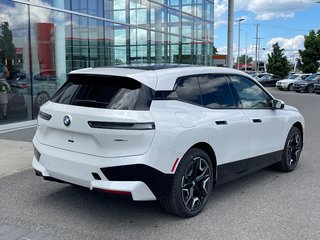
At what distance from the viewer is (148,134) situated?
3.88 meters

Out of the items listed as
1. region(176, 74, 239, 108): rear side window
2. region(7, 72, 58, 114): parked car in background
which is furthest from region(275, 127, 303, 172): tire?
region(7, 72, 58, 114): parked car in background

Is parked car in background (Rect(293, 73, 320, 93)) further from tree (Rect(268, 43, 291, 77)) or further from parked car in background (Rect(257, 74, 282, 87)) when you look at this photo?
tree (Rect(268, 43, 291, 77))

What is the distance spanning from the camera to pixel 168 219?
436 cm

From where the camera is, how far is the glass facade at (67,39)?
37.8 feet

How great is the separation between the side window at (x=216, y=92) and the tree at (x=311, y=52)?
43533 mm

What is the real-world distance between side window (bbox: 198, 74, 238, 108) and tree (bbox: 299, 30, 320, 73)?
143 feet

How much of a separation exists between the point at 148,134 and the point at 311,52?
1816 inches

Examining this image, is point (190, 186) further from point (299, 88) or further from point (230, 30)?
point (299, 88)

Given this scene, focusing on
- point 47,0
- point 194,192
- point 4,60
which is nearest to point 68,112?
point 194,192

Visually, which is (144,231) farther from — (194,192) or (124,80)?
(124,80)

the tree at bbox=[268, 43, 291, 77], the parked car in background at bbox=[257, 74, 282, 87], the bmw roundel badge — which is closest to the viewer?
the bmw roundel badge

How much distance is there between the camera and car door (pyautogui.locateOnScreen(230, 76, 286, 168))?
538cm

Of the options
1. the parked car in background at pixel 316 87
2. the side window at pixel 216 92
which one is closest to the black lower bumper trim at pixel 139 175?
the side window at pixel 216 92

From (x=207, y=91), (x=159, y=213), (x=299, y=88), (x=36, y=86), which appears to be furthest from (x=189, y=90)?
(x=299, y=88)
